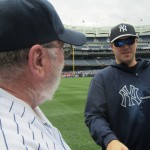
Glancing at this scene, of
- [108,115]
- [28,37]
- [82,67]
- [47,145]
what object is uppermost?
[28,37]

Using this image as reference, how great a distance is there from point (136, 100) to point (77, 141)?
5.69 meters

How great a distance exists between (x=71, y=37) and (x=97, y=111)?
150 cm

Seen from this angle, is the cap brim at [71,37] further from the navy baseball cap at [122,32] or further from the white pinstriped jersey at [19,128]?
the navy baseball cap at [122,32]

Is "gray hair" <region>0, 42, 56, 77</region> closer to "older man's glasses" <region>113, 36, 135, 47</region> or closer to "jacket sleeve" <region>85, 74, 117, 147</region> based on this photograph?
"jacket sleeve" <region>85, 74, 117, 147</region>

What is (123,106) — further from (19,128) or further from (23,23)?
(19,128)

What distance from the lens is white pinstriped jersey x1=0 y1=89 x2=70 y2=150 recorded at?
141 centimetres

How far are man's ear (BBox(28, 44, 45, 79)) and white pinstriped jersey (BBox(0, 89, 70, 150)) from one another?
19cm

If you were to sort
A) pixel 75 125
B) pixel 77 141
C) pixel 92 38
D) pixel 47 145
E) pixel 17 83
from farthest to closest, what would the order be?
1. pixel 92 38
2. pixel 75 125
3. pixel 77 141
4. pixel 17 83
5. pixel 47 145

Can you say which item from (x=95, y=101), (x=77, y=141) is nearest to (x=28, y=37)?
(x=95, y=101)

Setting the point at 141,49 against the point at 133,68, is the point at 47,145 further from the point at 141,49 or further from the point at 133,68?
the point at 141,49

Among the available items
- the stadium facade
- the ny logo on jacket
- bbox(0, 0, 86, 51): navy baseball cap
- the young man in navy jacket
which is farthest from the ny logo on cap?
the stadium facade

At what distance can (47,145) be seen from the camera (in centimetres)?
155

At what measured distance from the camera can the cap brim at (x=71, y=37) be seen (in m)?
1.95

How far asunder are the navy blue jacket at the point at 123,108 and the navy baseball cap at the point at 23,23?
1674mm
